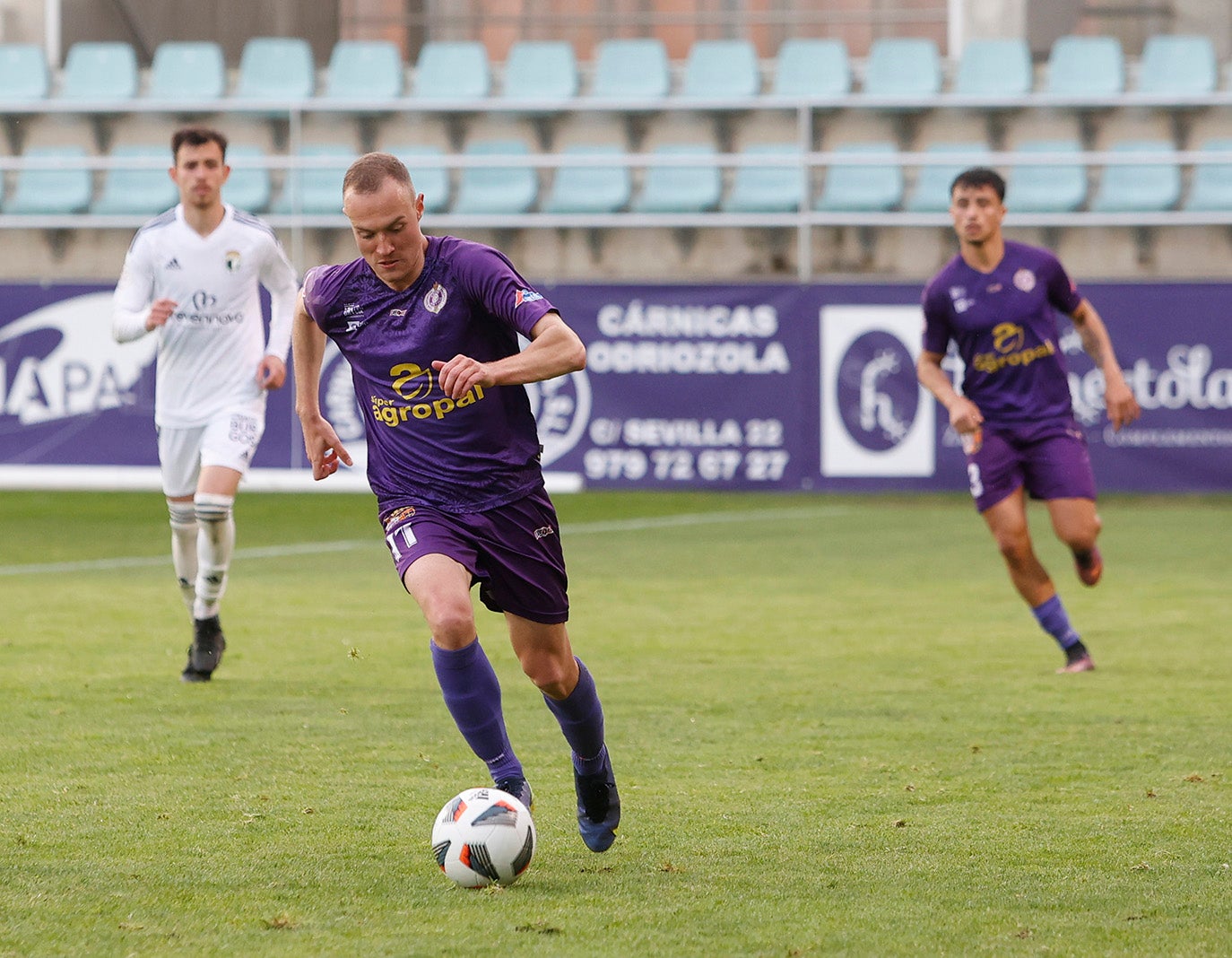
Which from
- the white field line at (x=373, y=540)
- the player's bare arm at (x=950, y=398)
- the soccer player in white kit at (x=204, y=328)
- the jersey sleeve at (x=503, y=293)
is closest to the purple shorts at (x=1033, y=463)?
the player's bare arm at (x=950, y=398)

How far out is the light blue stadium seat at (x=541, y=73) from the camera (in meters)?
18.8

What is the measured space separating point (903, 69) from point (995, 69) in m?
0.94

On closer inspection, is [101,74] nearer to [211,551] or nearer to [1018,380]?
[211,551]

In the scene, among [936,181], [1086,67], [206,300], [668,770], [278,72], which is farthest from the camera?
[278,72]

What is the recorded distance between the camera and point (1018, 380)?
800 cm

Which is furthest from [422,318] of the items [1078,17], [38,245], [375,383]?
[1078,17]

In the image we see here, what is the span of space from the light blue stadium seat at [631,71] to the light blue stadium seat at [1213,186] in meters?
5.44

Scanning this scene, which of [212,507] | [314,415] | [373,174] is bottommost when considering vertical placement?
[212,507]

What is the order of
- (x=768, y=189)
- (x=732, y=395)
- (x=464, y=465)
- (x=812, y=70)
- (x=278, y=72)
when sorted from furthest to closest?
(x=278, y=72) → (x=812, y=70) → (x=768, y=189) → (x=732, y=395) → (x=464, y=465)

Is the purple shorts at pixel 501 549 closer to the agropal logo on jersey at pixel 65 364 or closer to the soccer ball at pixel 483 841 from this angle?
the soccer ball at pixel 483 841

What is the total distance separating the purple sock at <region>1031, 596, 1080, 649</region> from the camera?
7.84 m

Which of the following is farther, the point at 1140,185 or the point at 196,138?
the point at 1140,185

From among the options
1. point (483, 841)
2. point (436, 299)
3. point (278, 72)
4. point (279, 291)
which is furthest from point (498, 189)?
point (483, 841)

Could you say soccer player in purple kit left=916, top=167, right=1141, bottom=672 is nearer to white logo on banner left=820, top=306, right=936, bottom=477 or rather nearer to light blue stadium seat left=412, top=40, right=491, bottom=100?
white logo on banner left=820, top=306, right=936, bottom=477
